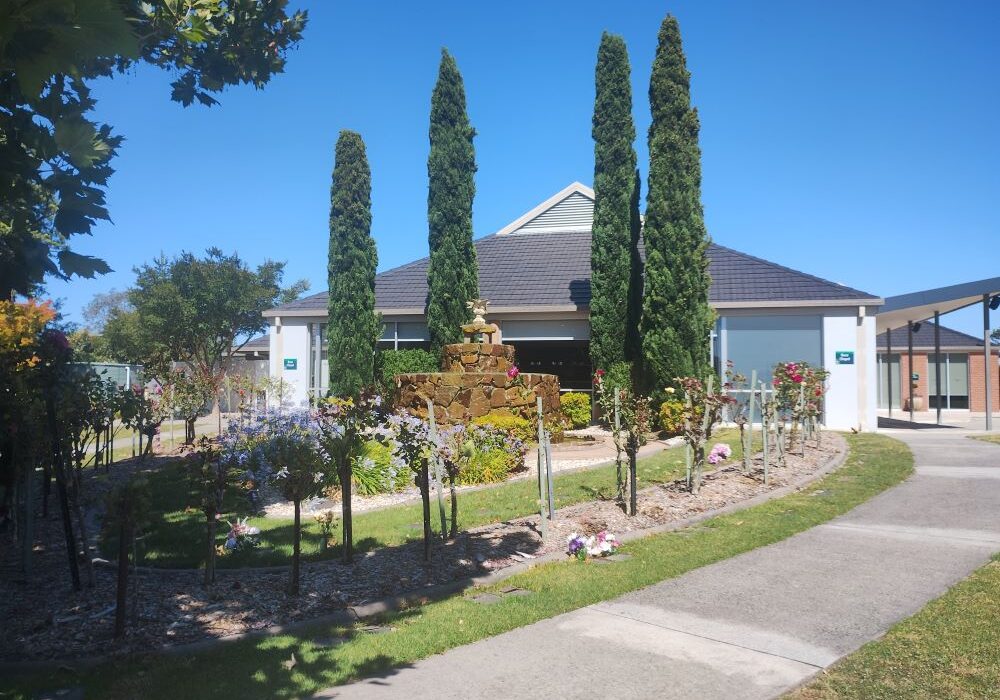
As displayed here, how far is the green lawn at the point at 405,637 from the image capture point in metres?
4.01

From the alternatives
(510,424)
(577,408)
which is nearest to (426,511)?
(510,424)

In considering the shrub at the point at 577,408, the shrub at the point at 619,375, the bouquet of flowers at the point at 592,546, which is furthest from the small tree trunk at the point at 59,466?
the shrub at the point at 619,375

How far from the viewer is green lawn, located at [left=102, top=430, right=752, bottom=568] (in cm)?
696

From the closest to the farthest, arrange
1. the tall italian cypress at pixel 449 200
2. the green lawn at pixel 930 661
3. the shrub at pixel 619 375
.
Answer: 1. the green lawn at pixel 930 661
2. the shrub at pixel 619 375
3. the tall italian cypress at pixel 449 200

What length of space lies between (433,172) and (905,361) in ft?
86.0

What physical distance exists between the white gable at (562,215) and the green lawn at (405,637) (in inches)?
684

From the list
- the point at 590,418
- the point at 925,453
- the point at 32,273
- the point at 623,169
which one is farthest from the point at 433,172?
the point at 32,273

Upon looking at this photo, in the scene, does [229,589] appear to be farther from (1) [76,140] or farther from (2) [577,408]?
(2) [577,408]

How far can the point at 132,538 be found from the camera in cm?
495

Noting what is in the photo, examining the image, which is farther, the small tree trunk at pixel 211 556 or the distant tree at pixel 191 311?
the distant tree at pixel 191 311

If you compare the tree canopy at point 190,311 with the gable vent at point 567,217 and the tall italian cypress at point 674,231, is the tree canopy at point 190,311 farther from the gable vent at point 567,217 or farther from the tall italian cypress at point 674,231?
the tall italian cypress at point 674,231

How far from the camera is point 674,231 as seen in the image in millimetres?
16375

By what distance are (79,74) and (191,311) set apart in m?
36.8

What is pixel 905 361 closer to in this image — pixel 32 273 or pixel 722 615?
pixel 722 615
